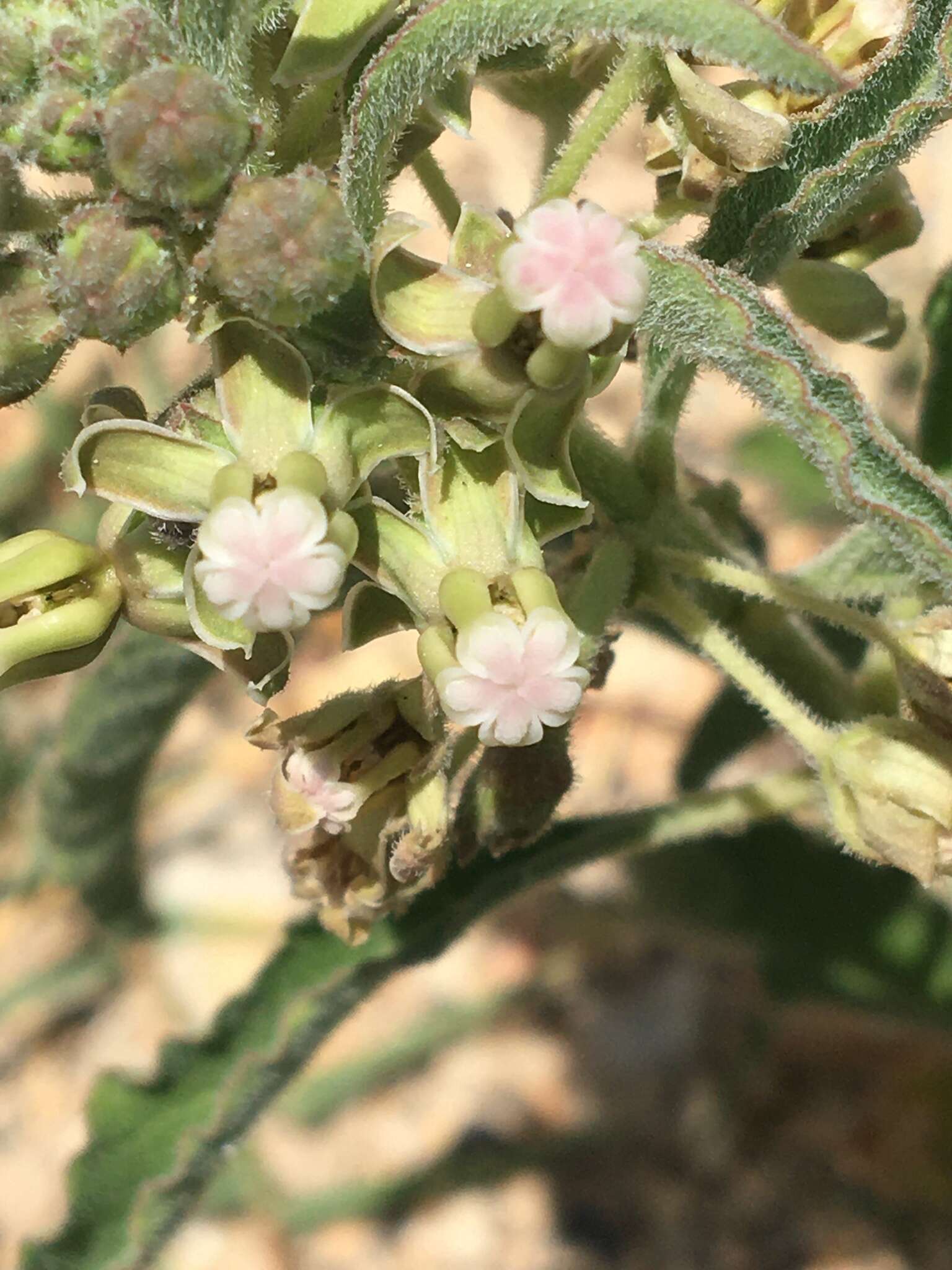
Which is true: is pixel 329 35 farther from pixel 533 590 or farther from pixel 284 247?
pixel 533 590

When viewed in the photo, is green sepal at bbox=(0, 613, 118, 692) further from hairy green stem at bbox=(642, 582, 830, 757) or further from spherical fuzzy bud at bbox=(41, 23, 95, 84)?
hairy green stem at bbox=(642, 582, 830, 757)

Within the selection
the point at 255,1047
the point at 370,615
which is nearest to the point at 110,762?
the point at 255,1047

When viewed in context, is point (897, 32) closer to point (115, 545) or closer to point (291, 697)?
point (115, 545)

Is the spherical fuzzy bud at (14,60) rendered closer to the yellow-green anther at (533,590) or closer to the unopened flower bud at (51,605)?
the unopened flower bud at (51,605)

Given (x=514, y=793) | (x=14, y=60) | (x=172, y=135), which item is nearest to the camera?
(x=172, y=135)

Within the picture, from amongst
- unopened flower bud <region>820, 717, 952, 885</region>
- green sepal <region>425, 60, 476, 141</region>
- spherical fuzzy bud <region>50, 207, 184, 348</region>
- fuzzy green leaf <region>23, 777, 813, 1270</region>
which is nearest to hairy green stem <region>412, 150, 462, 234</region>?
green sepal <region>425, 60, 476, 141</region>

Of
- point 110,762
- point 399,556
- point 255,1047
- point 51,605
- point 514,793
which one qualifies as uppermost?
point 399,556

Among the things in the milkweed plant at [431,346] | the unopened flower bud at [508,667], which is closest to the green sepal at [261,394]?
the milkweed plant at [431,346]
